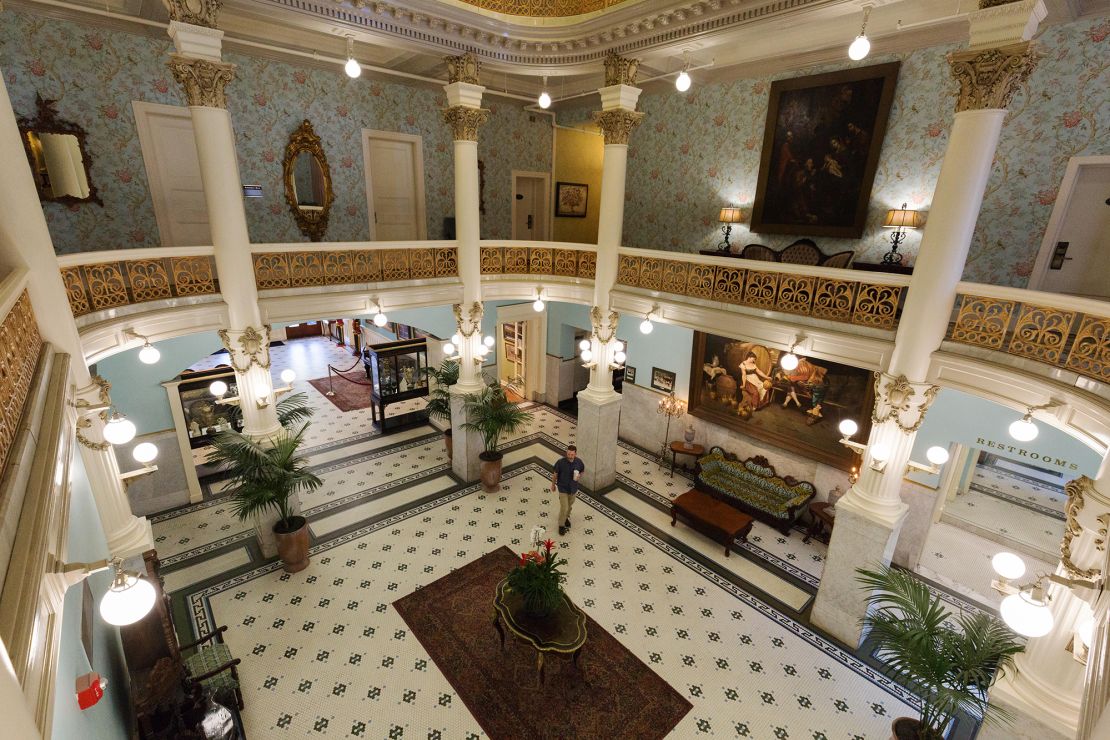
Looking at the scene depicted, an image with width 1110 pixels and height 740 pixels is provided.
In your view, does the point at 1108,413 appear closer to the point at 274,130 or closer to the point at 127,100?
the point at 274,130

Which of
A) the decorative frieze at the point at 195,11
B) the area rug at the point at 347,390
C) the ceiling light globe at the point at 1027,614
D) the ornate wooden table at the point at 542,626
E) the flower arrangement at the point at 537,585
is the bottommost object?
the area rug at the point at 347,390

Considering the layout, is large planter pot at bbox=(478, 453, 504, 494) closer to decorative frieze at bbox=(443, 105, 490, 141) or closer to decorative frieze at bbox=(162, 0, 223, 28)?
decorative frieze at bbox=(443, 105, 490, 141)

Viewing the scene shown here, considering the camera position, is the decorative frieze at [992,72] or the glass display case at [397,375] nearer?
the decorative frieze at [992,72]

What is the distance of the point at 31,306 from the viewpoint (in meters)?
3.61

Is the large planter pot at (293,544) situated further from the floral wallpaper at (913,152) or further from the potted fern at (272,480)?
the floral wallpaper at (913,152)

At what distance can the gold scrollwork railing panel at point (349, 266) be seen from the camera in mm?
7285

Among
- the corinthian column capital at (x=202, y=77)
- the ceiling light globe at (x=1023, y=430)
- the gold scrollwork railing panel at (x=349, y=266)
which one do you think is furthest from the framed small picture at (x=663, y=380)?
the corinthian column capital at (x=202, y=77)

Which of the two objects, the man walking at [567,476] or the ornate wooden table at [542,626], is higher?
the man walking at [567,476]

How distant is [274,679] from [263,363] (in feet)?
12.9

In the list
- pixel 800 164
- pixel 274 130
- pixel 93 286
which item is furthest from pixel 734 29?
pixel 93 286

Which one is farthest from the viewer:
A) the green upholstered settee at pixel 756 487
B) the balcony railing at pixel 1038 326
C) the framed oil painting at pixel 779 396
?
the green upholstered settee at pixel 756 487

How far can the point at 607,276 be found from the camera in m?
8.91

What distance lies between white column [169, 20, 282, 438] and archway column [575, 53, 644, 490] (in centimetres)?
509

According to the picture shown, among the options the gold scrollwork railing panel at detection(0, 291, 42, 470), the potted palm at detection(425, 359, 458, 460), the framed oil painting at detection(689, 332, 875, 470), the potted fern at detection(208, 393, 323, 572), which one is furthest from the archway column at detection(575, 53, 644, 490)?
the gold scrollwork railing panel at detection(0, 291, 42, 470)
